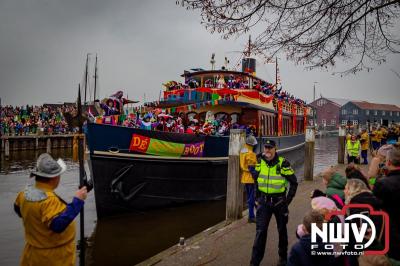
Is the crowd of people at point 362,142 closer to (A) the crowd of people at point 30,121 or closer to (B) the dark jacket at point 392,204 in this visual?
(B) the dark jacket at point 392,204

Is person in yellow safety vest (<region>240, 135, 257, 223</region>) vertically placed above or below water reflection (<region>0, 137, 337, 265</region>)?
above

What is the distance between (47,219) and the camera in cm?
299

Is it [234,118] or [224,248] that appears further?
[234,118]

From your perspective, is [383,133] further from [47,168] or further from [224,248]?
[47,168]

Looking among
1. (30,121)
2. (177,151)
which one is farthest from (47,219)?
(30,121)

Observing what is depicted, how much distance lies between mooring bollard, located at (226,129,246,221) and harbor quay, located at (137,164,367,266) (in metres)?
0.23

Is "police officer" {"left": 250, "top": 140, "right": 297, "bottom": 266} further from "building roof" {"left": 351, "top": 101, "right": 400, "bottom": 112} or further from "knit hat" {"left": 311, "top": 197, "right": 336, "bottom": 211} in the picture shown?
"building roof" {"left": 351, "top": 101, "right": 400, "bottom": 112}

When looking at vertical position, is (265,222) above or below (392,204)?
below

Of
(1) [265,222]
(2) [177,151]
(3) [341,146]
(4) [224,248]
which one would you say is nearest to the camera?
(1) [265,222]

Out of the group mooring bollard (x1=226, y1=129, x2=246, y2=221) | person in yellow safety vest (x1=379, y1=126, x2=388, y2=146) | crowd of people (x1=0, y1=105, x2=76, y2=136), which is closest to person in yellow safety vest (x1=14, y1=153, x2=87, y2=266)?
mooring bollard (x1=226, y1=129, x2=246, y2=221)

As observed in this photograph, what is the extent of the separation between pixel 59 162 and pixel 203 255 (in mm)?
3012

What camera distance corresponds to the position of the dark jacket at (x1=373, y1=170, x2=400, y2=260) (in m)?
3.04

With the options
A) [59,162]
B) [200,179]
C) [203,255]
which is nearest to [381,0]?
[203,255]

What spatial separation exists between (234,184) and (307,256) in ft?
15.4
